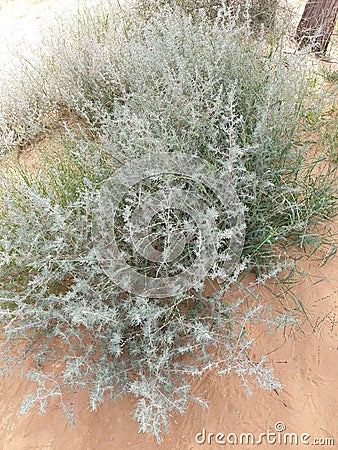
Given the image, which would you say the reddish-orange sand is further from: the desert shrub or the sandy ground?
the desert shrub

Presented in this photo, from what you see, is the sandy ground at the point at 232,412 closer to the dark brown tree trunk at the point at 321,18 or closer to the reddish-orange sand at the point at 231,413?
the reddish-orange sand at the point at 231,413

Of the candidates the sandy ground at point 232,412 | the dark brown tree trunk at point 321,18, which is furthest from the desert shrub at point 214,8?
the sandy ground at point 232,412

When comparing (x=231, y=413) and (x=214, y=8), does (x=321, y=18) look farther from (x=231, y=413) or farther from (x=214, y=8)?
(x=231, y=413)

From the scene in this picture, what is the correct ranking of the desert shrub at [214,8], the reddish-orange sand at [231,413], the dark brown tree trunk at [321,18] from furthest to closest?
1. the desert shrub at [214,8]
2. the dark brown tree trunk at [321,18]
3. the reddish-orange sand at [231,413]

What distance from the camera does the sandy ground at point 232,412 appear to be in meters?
1.86

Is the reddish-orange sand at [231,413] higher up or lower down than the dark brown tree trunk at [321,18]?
lower down

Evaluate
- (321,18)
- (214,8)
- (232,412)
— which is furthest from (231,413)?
(214,8)

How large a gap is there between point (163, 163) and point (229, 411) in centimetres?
140

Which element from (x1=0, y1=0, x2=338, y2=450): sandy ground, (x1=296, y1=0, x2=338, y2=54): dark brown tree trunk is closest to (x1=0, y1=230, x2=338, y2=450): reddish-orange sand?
(x1=0, y1=0, x2=338, y2=450): sandy ground

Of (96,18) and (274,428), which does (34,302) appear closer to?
(274,428)

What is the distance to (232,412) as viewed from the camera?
75.3 inches

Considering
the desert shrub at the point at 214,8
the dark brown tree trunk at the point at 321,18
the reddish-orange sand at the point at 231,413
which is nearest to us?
the reddish-orange sand at the point at 231,413

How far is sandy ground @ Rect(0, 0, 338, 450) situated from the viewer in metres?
1.86

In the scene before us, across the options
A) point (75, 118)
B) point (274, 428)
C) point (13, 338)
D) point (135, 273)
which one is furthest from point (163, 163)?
point (75, 118)
